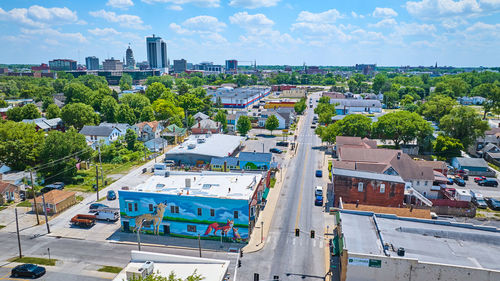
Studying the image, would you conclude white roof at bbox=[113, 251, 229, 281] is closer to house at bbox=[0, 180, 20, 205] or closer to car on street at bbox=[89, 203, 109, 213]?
car on street at bbox=[89, 203, 109, 213]

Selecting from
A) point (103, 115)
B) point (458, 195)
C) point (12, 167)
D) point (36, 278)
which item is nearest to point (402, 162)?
point (458, 195)

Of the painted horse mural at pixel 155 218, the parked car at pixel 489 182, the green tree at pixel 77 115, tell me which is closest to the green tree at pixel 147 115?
the green tree at pixel 77 115

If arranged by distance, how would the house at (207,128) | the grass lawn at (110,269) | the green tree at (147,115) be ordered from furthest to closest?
the green tree at (147,115), the house at (207,128), the grass lawn at (110,269)

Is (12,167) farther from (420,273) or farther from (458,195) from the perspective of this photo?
(458,195)

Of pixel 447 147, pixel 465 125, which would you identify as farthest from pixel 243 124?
pixel 465 125

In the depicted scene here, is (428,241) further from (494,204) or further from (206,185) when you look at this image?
(494,204)

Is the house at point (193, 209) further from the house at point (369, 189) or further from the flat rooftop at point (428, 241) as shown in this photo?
the house at point (369, 189)

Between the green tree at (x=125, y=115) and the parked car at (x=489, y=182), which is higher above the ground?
the green tree at (x=125, y=115)
